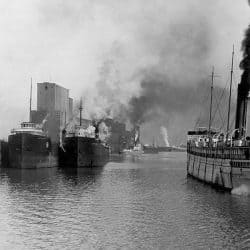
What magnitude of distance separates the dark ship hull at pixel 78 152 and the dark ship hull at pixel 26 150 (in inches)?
309

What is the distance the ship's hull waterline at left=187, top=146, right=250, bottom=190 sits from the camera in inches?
1835

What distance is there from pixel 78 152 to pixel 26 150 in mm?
14533

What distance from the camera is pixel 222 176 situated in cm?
5294

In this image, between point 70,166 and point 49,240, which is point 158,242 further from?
point 70,166

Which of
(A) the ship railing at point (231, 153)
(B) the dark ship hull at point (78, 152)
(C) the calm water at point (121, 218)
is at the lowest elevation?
(C) the calm water at point (121, 218)

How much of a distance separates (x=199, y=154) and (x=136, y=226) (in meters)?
37.9

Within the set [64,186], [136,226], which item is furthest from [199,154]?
[136,226]

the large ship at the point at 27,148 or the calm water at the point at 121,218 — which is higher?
the large ship at the point at 27,148

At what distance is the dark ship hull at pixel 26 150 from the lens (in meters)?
85.6

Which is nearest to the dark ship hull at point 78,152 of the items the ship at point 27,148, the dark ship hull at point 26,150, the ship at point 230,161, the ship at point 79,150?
the ship at point 79,150

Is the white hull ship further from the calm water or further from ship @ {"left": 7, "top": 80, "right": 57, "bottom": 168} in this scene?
ship @ {"left": 7, "top": 80, "right": 57, "bottom": 168}

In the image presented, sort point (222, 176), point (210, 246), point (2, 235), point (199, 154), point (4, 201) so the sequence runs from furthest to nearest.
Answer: point (199, 154), point (222, 176), point (4, 201), point (2, 235), point (210, 246)

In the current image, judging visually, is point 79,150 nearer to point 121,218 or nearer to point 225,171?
point 225,171

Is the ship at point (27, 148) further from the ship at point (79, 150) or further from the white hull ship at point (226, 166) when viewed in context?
the white hull ship at point (226, 166)
